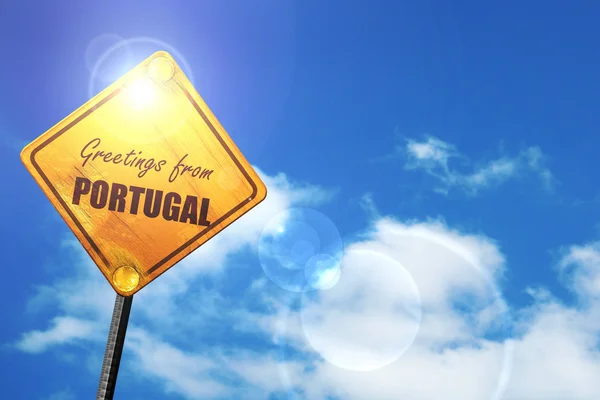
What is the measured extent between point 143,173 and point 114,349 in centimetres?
83

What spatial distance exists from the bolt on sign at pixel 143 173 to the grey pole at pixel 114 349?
0.07m

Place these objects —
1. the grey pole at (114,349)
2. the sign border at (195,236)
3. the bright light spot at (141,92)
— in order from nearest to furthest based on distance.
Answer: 1. the grey pole at (114,349)
2. the sign border at (195,236)
3. the bright light spot at (141,92)

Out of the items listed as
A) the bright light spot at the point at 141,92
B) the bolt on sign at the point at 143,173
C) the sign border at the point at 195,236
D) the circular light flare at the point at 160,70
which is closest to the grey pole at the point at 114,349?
the bolt on sign at the point at 143,173

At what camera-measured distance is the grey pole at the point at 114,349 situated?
8.35ft

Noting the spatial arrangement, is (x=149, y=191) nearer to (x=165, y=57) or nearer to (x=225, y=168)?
(x=225, y=168)

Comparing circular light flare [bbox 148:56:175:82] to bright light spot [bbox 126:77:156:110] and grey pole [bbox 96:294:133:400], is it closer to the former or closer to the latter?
bright light spot [bbox 126:77:156:110]

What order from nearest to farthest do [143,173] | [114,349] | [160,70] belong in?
[114,349] < [143,173] < [160,70]

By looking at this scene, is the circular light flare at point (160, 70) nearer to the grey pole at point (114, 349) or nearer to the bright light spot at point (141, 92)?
the bright light spot at point (141, 92)

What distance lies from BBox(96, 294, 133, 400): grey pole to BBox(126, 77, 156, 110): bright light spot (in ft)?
3.13

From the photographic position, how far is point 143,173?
279cm

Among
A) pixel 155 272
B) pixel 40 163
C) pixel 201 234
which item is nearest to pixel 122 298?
pixel 155 272

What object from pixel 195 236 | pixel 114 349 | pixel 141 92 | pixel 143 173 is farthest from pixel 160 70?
pixel 114 349

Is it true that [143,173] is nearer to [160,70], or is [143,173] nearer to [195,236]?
[195,236]

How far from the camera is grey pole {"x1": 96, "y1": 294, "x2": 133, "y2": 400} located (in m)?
2.54
